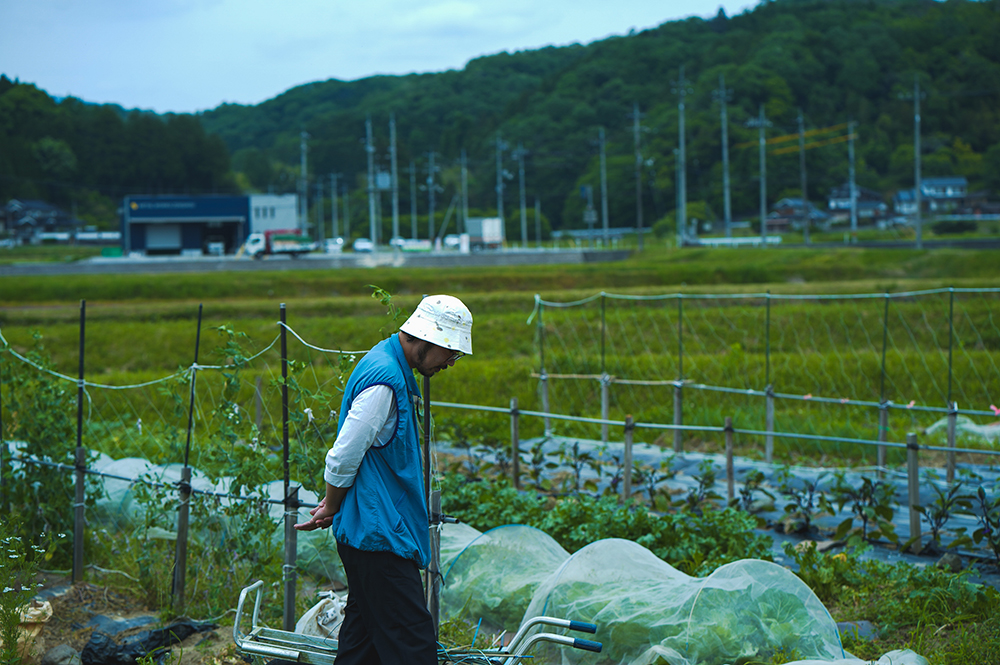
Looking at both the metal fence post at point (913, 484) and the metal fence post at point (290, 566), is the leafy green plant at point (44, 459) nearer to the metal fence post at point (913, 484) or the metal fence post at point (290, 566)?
the metal fence post at point (290, 566)

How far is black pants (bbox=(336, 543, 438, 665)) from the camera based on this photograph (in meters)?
2.62

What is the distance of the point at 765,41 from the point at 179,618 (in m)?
74.3

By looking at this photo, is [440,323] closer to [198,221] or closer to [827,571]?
[827,571]

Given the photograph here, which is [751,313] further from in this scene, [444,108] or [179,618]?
[444,108]

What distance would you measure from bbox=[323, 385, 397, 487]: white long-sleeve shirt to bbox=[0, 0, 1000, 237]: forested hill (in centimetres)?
4631

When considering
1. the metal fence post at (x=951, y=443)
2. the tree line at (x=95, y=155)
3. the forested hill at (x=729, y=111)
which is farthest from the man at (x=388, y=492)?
the tree line at (x=95, y=155)

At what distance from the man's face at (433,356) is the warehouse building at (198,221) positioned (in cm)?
4562

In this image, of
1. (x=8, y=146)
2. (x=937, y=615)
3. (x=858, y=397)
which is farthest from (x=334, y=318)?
(x=8, y=146)

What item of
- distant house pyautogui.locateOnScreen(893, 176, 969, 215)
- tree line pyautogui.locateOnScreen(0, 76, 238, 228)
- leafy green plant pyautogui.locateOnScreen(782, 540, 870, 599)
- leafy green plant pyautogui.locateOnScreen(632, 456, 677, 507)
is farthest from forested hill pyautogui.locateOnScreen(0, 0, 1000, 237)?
leafy green plant pyautogui.locateOnScreen(782, 540, 870, 599)

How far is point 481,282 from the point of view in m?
24.3

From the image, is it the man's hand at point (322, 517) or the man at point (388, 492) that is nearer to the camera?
the man at point (388, 492)

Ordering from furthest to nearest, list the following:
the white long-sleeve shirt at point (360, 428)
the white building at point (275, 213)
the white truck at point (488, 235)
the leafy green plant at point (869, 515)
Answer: the white building at point (275, 213) < the white truck at point (488, 235) < the leafy green plant at point (869, 515) < the white long-sleeve shirt at point (360, 428)

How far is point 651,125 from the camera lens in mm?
65375

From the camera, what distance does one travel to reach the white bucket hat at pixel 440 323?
2.71 metres
